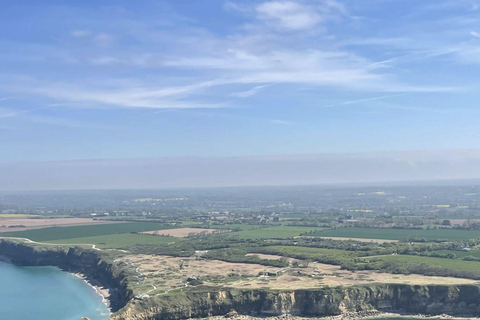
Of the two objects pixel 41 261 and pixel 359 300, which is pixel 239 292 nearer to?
pixel 359 300

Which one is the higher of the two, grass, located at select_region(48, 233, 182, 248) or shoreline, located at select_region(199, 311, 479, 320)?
grass, located at select_region(48, 233, 182, 248)

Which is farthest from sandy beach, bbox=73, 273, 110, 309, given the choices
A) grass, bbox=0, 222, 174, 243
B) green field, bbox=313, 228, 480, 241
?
green field, bbox=313, 228, 480, 241

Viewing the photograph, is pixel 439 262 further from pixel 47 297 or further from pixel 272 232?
pixel 47 297

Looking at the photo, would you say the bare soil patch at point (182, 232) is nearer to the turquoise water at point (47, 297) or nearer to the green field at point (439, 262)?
the turquoise water at point (47, 297)

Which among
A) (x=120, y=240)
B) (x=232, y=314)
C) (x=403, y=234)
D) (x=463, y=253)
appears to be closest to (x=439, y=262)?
(x=463, y=253)

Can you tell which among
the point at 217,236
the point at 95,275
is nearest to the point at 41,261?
the point at 95,275

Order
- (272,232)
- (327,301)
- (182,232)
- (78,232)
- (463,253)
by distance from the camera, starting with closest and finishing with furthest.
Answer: (327,301) < (463,253) < (272,232) < (182,232) < (78,232)

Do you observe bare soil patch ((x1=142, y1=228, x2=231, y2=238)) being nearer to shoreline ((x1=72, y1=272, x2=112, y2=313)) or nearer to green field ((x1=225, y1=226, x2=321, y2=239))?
green field ((x1=225, y1=226, x2=321, y2=239))
